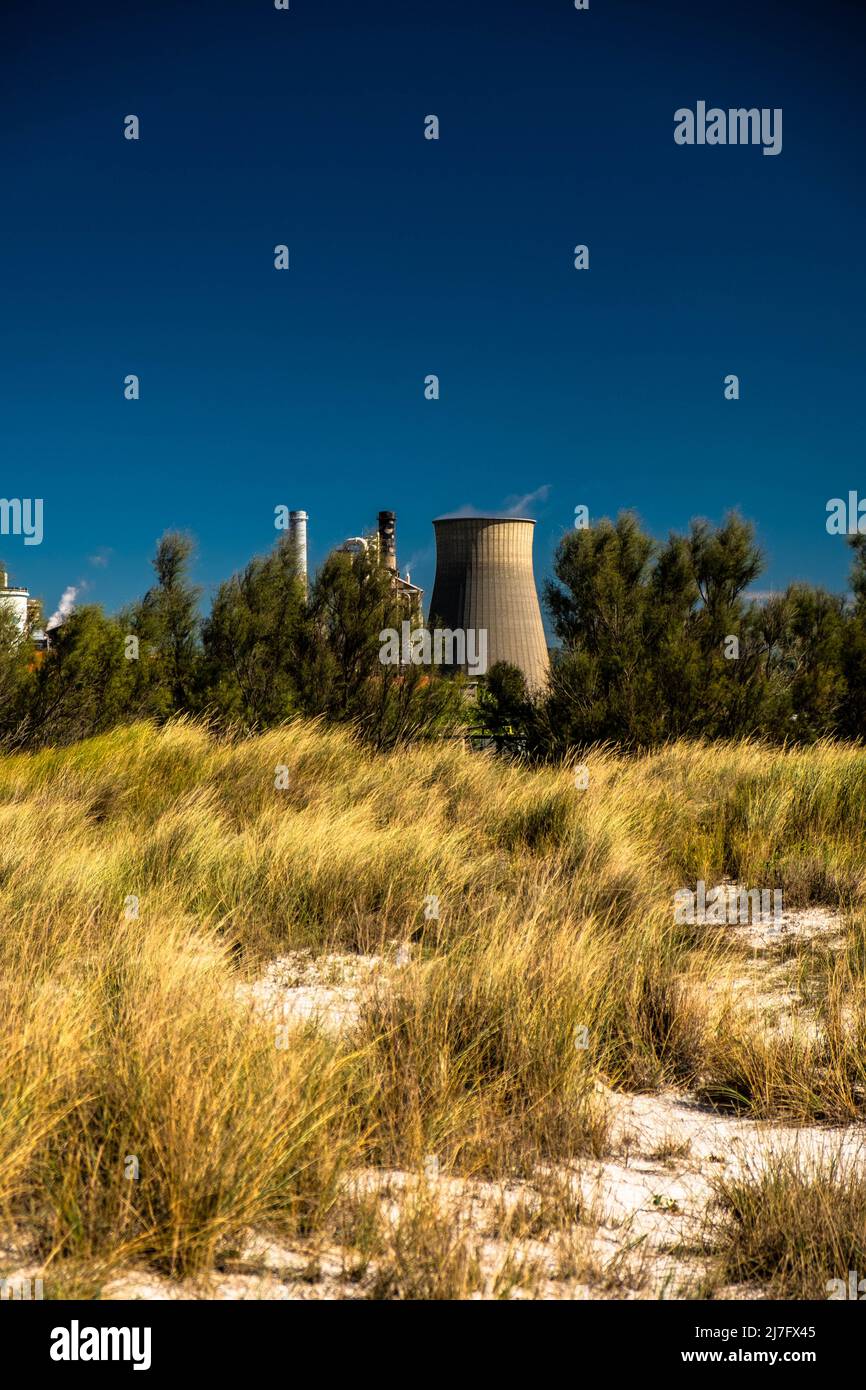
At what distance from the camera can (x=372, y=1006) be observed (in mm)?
3363

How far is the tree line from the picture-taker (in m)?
11.1

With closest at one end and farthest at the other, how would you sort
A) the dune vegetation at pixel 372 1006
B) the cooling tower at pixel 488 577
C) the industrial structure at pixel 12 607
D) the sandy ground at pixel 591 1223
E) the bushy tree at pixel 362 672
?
the sandy ground at pixel 591 1223 → the dune vegetation at pixel 372 1006 → the industrial structure at pixel 12 607 → the bushy tree at pixel 362 672 → the cooling tower at pixel 488 577

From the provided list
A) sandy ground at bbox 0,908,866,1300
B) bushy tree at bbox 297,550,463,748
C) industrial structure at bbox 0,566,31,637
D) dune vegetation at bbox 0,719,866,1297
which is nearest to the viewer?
sandy ground at bbox 0,908,866,1300

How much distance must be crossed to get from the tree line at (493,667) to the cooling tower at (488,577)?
36.7ft

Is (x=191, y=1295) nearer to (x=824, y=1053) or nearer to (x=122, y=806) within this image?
(x=824, y=1053)

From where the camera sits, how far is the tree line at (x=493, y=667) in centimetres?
1115

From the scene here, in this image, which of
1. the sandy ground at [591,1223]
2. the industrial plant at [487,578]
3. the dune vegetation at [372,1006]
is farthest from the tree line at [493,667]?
the industrial plant at [487,578]

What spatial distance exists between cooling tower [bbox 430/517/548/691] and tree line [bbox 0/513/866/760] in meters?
11.2

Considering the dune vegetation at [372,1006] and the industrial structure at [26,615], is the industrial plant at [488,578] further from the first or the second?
the dune vegetation at [372,1006]

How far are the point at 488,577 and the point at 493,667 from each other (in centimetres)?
1244

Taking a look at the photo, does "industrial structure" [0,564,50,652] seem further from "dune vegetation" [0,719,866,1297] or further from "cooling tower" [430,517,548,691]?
"cooling tower" [430,517,548,691]

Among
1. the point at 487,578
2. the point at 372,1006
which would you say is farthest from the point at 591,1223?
the point at 487,578

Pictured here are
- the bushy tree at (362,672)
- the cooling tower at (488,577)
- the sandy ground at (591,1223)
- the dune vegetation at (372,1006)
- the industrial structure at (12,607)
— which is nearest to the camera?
the sandy ground at (591,1223)

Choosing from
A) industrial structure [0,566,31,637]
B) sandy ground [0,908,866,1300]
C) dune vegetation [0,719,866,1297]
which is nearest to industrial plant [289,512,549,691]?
industrial structure [0,566,31,637]
